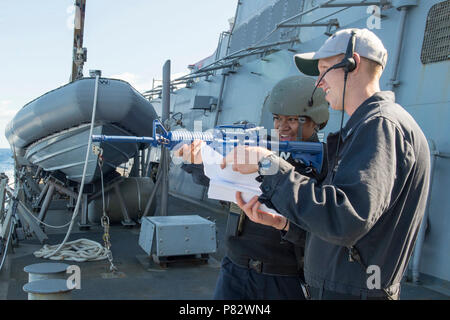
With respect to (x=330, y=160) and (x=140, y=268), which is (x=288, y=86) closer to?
(x=330, y=160)

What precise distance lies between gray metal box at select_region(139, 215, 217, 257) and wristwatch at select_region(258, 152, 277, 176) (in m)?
4.08

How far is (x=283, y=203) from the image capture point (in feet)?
3.39

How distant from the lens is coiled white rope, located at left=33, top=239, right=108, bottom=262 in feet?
17.5

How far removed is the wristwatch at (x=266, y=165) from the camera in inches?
42.9

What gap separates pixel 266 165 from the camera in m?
1.10

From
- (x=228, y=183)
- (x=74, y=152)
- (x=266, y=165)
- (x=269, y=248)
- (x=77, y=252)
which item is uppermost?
(x=266, y=165)

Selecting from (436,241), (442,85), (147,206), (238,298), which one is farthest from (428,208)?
(147,206)

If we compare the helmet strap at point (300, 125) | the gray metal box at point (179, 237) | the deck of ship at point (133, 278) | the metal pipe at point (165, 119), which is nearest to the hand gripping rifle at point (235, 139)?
the helmet strap at point (300, 125)

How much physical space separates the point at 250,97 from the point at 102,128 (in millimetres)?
3544

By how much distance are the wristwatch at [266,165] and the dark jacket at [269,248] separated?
774 mm

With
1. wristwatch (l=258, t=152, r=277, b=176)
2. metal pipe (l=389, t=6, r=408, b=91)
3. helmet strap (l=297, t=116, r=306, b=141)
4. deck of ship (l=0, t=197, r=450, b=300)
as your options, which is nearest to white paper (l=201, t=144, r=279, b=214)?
wristwatch (l=258, t=152, r=277, b=176)

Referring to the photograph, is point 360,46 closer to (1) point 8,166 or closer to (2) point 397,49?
(2) point 397,49

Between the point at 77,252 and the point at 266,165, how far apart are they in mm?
4935

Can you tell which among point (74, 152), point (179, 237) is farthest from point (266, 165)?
point (74, 152)
